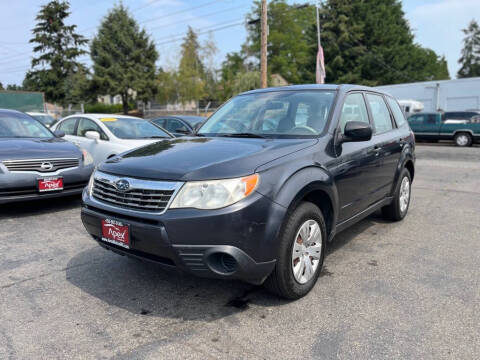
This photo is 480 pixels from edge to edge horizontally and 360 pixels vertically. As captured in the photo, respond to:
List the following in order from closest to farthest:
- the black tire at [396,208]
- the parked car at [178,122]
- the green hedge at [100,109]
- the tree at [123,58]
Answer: the black tire at [396,208]
the parked car at [178,122]
the tree at [123,58]
the green hedge at [100,109]

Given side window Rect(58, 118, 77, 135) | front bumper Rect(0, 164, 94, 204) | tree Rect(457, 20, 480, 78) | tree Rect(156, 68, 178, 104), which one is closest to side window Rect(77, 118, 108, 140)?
side window Rect(58, 118, 77, 135)

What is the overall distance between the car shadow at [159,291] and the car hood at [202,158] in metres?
0.70

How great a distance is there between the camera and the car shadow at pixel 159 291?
2.81 m

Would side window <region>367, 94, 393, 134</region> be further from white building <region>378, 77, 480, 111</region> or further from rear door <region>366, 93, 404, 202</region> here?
white building <region>378, 77, 480, 111</region>

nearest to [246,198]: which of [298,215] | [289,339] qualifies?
[298,215]

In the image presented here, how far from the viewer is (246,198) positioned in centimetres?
248

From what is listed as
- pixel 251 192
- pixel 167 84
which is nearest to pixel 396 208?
pixel 251 192

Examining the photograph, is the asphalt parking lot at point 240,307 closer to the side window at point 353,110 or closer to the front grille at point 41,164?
the front grille at point 41,164

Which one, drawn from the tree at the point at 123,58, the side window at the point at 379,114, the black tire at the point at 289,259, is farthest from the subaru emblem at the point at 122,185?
the tree at the point at 123,58

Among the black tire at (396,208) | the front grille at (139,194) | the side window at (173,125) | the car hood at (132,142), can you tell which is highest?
the side window at (173,125)

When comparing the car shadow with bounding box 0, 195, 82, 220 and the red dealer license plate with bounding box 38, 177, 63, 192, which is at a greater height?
the red dealer license plate with bounding box 38, 177, 63, 192

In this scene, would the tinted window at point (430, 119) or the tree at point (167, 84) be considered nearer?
the tinted window at point (430, 119)

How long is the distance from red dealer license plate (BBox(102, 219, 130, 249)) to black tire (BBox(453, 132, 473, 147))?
18.8 metres

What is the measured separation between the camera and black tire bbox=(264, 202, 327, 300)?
2652 mm
